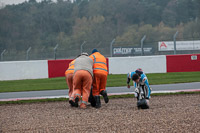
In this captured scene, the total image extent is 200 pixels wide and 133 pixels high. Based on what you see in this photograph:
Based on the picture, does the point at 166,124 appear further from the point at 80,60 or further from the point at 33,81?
the point at 33,81

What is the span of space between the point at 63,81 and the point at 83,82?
8319 millimetres

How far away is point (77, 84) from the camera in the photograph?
859 cm

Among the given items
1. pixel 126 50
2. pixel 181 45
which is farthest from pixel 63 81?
pixel 181 45

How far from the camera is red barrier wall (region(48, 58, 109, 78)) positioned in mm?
17828

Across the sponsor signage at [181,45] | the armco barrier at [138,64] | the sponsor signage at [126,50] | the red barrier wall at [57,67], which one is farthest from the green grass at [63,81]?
the sponsor signage at [181,45]

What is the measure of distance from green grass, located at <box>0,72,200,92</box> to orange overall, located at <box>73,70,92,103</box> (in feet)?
18.4

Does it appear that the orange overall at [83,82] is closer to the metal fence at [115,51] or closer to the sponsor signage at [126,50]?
the metal fence at [115,51]

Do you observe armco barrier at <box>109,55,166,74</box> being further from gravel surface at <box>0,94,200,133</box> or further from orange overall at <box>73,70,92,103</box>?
orange overall at <box>73,70,92,103</box>

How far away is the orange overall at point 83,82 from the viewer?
336 inches

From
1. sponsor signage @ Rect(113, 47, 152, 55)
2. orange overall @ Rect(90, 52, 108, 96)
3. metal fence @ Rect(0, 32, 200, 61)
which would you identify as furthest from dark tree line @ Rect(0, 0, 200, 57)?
orange overall @ Rect(90, 52, 108, 96)

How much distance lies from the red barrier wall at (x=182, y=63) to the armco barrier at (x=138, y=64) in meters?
0.31

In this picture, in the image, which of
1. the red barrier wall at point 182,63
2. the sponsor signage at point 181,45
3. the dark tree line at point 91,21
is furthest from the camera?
the dark tree line at point 91,21

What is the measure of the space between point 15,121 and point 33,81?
10.2 meters

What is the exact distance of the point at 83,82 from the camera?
861cm
